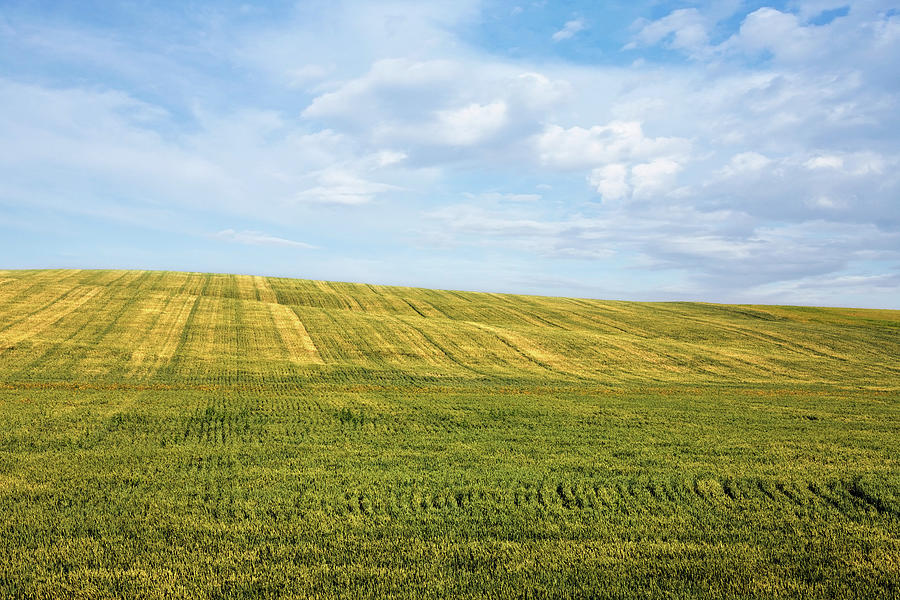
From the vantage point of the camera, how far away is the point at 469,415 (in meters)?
22.2

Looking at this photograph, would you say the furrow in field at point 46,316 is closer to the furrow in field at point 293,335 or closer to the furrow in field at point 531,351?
the furrow in field at point 293,335

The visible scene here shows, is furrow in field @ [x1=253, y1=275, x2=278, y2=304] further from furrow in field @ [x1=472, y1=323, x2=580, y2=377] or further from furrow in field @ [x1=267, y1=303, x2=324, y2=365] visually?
furrow in field @ [x1=472, y1=323, x2=580, y2=377]

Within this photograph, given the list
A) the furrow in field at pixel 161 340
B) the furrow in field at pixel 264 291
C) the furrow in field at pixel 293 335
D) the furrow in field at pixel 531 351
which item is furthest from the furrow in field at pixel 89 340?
the furrow in field at pixel 531 351

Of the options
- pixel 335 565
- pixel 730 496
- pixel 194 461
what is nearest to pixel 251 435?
pixel 194 461

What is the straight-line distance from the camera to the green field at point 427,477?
28.8ft

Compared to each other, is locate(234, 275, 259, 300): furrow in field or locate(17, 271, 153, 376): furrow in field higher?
locate(234, 275, 259, 300): furrow in field

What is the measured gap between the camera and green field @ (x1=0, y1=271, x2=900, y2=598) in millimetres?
8766

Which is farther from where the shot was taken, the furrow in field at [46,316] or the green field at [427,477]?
the furrow in field at [46,316]

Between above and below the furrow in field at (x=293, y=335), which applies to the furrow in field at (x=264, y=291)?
above

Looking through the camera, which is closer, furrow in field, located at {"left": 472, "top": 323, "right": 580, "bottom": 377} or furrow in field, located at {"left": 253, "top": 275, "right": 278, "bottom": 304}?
furrow in field, located at {"left": 472, "top": 323, "right": 580, "bottom": 377}

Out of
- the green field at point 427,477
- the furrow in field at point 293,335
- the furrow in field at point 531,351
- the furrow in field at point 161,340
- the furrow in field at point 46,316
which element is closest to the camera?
the green field at point 427,477

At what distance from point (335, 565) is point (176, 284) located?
6945 cm

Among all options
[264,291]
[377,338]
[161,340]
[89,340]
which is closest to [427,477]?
[377,338]

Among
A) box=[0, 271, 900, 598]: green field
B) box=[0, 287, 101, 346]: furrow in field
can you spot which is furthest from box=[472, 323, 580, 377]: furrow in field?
box=[0, 287, 101, 346]: furrow in field
